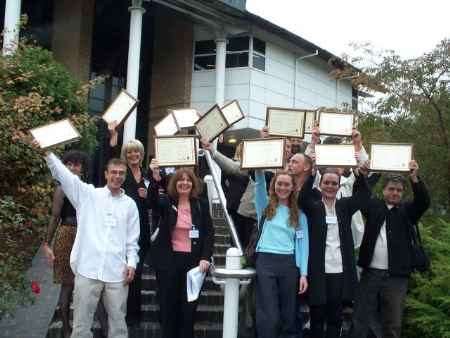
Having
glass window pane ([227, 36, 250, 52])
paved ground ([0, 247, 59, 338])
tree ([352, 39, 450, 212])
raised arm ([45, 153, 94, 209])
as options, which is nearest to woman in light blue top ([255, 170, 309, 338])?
raised arm ([45, 153, 94, 209])

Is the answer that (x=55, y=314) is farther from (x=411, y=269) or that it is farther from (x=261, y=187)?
(x=411, y=269)

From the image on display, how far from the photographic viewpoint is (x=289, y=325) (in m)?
5.00

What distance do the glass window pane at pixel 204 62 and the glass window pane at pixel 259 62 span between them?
1487 mm

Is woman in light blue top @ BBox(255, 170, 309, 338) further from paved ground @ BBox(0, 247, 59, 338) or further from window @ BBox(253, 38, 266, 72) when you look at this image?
window @ BBox(253, 38, 266, 72)

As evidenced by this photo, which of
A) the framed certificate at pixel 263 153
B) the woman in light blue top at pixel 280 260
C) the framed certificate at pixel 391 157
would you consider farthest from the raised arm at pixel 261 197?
the framed certificate at pixel 391 157

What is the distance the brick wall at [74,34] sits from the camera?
18.8 m

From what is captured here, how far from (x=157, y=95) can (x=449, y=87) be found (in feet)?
42.2

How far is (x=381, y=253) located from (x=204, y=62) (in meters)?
16.4

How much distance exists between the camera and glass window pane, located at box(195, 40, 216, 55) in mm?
20859

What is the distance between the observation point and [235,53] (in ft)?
67.8

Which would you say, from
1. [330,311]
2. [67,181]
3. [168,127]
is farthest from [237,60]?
[67,181]

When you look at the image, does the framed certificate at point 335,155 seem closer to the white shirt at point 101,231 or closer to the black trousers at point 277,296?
the black trousers at point 277,296

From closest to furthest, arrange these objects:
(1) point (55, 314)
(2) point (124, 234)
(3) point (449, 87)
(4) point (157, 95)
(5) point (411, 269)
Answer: (2) point (124, 234), (5) point (411, 269), (1) point (55, 314), (3) point (449, 87), (4) point (157, 95)

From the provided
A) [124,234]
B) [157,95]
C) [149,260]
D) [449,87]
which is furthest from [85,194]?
[157,95]
